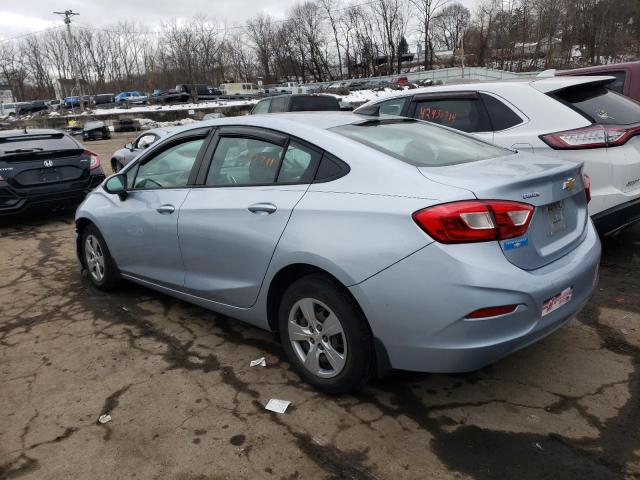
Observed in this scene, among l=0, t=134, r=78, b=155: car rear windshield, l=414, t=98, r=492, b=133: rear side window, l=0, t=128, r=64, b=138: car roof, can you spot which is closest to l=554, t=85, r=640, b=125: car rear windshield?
l=414, t=98, r=492, b=133: rear side window

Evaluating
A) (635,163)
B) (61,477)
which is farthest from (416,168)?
(635,163)

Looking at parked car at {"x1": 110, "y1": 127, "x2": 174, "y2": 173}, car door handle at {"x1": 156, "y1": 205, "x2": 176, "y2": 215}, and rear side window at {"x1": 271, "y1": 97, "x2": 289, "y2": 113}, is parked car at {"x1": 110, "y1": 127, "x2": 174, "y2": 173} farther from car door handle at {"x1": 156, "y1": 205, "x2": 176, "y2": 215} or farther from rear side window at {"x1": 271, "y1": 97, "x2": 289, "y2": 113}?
car door handle at {"x1": 156, "y1": 205, "x2": 176, "y2": 215}

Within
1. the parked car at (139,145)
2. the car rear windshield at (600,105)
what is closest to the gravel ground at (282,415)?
the car rear windshield at (600,105)

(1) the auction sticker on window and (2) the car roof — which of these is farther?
(2) the car roof

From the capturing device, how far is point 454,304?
2.32 m

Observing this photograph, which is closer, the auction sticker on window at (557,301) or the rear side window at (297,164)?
the auction sticker on window at (557,301)

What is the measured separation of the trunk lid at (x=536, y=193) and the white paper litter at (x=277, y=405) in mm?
1447

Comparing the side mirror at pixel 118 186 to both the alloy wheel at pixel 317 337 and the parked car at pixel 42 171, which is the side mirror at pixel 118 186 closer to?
the alloy wheel at pixel 317 337

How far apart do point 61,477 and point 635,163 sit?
4622 millimetres

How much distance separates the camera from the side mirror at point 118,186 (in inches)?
167

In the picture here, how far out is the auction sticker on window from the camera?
2.51 meters

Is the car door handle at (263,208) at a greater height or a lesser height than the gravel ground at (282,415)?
greater

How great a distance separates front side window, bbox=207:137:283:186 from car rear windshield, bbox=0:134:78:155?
5117 millimetres

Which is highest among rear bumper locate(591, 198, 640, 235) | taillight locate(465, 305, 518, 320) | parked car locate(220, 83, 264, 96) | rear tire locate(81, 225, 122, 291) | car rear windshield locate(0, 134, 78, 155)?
parked car locate(220, 83, 264, 96)
